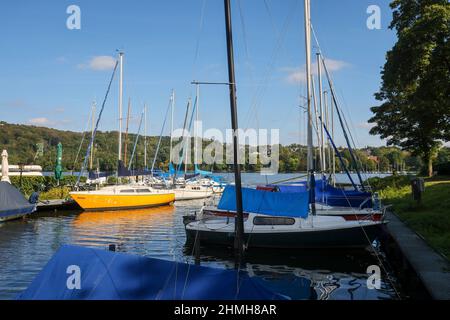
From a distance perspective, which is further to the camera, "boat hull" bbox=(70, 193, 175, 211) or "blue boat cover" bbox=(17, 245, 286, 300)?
"boat hull" bbox=(70, 193, 175, 211)

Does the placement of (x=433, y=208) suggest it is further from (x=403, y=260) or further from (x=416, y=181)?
(x=403, y=260)

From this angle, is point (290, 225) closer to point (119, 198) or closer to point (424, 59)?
point (424, 59)

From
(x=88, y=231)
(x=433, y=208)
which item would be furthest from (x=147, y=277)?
(x=433, y=208)

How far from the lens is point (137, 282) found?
21.7ft

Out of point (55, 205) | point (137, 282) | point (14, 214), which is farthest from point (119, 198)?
point (137, 282)

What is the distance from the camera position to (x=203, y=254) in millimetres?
18812

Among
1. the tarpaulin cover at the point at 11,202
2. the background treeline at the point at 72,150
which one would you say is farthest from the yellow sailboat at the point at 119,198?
the background treeline at the point at 72,150

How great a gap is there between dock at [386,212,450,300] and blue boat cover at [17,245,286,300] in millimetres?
5749

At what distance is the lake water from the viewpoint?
1323 centimetres

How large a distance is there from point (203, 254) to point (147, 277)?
40.7 ft

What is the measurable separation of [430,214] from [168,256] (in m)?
13.8

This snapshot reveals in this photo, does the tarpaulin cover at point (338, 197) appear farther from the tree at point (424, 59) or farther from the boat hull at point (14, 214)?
the boat hull at point (14, 214)

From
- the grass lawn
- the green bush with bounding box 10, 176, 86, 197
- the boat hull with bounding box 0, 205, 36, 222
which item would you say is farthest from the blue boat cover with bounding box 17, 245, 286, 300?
the green bush with bounding box 10, 176, 86, 197

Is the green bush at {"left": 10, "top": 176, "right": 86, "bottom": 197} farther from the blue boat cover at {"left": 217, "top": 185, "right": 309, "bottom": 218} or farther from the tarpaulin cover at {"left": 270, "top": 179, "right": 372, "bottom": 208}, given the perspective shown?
the blue boat cover at {"left": 217, "top": 185, "right": 309, "bottom": 218}
